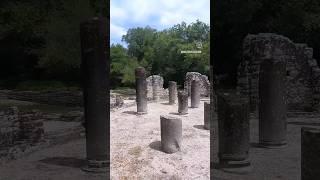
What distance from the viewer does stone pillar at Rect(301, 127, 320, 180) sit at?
5.36 m

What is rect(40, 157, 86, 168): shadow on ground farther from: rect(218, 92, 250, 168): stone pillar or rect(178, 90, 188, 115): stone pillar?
rect(178, 90, 188, 115): stone pillar

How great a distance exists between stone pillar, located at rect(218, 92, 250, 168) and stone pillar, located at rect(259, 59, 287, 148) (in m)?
1.82

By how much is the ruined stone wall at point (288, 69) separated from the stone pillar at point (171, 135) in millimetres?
6564

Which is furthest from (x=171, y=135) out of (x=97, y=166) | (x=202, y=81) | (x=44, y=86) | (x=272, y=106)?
(x=202, y=81)

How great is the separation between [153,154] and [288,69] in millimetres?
8914

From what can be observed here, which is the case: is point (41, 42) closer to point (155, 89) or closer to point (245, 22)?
point (155, 89)

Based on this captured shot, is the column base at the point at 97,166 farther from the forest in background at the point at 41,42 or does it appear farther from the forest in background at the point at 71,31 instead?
the forest in background at the point at 41,42

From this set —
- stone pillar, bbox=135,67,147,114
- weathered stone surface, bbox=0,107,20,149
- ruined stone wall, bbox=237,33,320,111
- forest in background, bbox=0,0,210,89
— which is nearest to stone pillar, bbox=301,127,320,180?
weathered stone surface, bbox=0,107,20,149

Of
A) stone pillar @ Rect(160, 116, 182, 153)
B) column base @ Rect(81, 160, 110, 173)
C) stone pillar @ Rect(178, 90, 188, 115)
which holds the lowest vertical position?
column base @ Rect(81, 160, 110, 173)

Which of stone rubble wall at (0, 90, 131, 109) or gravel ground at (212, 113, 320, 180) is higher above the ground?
stone rubble wall at (0, 90, 131, 109)

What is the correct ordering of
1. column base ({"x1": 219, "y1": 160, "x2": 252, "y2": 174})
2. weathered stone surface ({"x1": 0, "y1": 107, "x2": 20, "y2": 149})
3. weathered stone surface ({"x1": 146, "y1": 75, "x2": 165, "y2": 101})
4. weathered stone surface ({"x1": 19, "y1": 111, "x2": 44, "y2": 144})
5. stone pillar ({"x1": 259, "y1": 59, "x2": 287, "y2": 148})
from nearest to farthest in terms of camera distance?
column base ({"x1": 219, "y1": 160, "x2": 252, "y2": 174}), weathered stone surface ({"x1": 0, "y1": 107, "x2": 20, "y2": 149}), stone pillar ({"x1": 259, "y1": 59, "x2": 287, "y2": 148}), weathered stone surface ({"x1": 19, "y1": 111, "x2": 44, "y2": 144}), weathered stone surface ({"x1": 146, "y1": 75, "x2": 165, "y2": 101})

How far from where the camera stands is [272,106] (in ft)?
34.6

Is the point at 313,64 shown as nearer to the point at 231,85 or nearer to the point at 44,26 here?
the point at 231,85

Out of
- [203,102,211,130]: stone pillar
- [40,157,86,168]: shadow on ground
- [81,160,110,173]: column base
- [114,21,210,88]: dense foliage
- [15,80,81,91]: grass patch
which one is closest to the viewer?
[81,160,110,173]: column base
